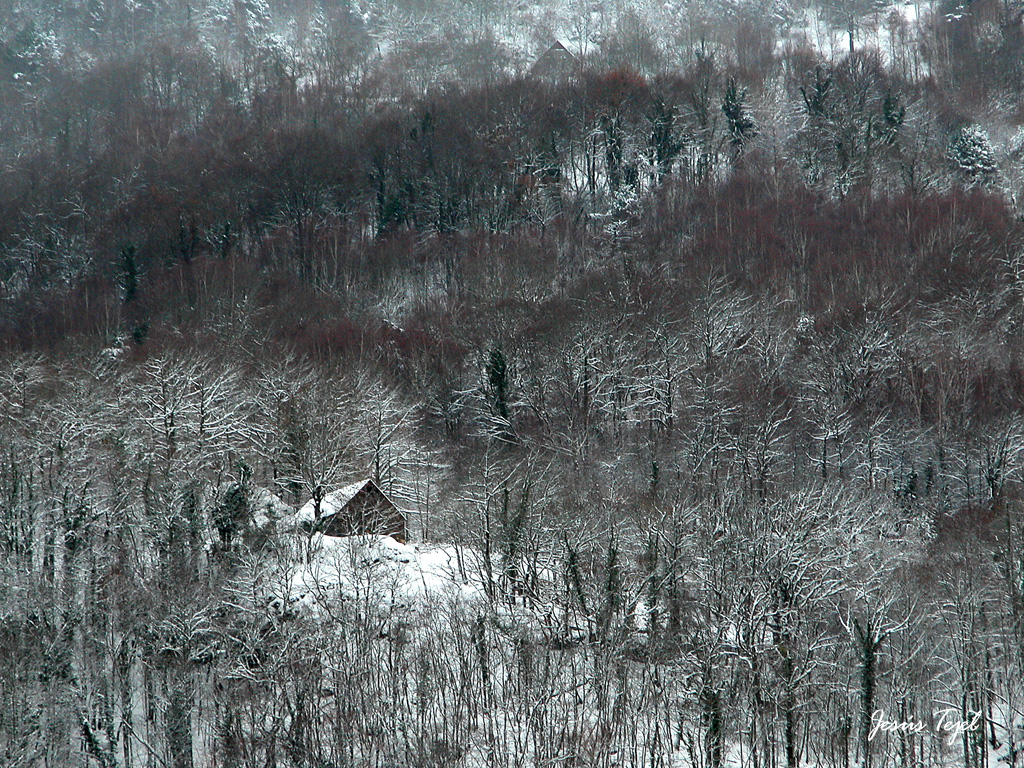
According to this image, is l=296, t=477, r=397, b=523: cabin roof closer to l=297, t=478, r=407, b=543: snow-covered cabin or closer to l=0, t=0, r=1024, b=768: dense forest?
l=297, t=478, r=407, b=543: snow-covered cabin

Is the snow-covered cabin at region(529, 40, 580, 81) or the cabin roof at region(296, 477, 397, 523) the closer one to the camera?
the cabin roof at region(296, 477, 397, 523)

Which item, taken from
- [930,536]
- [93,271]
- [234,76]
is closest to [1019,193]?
[930,536]

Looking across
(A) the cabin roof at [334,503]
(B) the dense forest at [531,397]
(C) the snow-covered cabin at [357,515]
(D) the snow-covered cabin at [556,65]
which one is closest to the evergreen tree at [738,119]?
(B) the dense forest at [531,397]

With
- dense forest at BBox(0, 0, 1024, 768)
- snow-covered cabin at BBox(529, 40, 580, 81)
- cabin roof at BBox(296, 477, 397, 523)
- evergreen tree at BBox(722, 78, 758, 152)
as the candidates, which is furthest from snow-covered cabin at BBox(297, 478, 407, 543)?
snow-covered cabin at BBox(529, 40, 580, 81)

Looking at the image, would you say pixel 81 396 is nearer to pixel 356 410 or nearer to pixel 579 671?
pixel 356 410

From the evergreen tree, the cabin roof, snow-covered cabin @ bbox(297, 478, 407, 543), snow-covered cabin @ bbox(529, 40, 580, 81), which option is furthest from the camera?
snow-covered cabin @ bbox(529, 40, 580, 81)

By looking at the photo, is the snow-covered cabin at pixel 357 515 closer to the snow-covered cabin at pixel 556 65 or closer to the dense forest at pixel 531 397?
the dense forest at pixel 531 397

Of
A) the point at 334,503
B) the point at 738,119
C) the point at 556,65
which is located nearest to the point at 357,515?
the point at 334,503

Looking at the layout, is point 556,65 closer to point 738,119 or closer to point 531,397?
point 738,119
